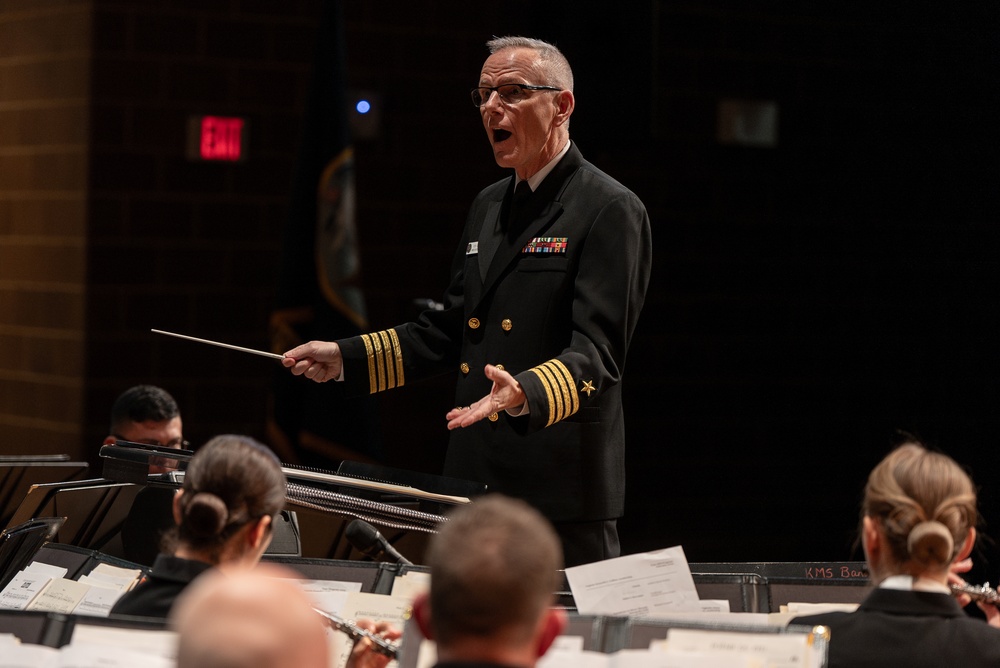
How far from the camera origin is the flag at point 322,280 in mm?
5133

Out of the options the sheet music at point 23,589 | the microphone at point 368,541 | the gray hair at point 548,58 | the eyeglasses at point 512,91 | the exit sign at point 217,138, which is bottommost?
the sheet music at point 23,589

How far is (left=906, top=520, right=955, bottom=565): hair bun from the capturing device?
6.77ft

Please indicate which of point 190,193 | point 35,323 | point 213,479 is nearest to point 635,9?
point 190,193

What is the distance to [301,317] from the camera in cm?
518

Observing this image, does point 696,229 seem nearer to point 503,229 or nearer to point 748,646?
point 503,229

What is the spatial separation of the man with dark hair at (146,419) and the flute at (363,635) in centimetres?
183

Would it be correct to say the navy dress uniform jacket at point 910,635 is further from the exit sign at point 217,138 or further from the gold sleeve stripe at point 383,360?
the exit sign at point 217,138

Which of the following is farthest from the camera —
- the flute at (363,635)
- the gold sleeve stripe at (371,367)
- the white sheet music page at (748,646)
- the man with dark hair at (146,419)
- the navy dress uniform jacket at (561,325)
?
the man with dark hair at (146,419)

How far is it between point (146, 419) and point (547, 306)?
1.48 meters

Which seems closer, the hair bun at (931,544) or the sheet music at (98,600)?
the hair bun at (931,544)

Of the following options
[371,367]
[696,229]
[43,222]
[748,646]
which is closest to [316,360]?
[371,367]

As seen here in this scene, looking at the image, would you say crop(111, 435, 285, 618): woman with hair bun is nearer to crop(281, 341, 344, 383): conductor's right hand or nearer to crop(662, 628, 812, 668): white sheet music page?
crop(662, 628, 812, 668): white sheet music page

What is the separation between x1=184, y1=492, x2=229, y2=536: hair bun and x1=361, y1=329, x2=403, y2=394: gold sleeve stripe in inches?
42.9

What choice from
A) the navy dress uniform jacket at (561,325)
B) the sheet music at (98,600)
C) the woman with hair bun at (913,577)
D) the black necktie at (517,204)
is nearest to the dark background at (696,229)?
the black necktie at (517,204)
